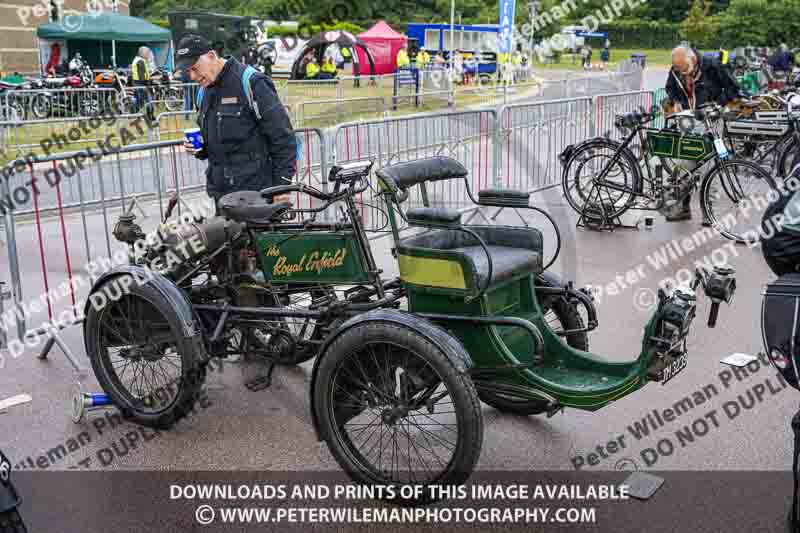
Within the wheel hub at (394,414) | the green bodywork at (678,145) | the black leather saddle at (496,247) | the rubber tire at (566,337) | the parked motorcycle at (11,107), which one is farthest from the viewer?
the parked motorcycle at (11,107)

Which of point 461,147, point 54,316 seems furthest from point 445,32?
point 54,316

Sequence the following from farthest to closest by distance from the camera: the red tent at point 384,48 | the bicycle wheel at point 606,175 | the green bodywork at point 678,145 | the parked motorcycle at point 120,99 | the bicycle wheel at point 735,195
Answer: the red tent at point 384,48 → the parked motorcycle at point 120,99 → the bicycle wheel at point 606,175 → the green bodywork at point 678,145 → the bicycle wheel at point 735,195

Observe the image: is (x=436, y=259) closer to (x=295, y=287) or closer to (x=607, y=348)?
(x=295, y=287)

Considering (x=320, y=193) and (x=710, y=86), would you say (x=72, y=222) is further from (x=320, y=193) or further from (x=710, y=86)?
(x=710, y=86)

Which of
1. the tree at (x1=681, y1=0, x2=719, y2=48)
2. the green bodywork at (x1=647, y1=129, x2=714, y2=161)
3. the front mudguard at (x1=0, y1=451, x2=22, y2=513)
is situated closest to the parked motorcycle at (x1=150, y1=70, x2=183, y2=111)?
the green bodywork at (x1=647, y1=129, x2=714, y2=161)

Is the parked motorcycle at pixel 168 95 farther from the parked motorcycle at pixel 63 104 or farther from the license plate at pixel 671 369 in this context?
the license plate at pixel 671 369

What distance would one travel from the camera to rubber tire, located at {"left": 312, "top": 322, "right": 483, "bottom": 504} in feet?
10.7

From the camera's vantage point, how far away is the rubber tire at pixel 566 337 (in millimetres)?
4344

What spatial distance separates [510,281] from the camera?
382cm

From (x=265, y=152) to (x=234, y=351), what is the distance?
1425 millimetres

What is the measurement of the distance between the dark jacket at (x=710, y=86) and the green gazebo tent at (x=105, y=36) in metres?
21.3

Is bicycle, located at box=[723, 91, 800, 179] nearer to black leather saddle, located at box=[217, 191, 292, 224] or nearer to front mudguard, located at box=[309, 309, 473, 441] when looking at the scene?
black leather saddle, located at box=[217, 191, 292, 224]

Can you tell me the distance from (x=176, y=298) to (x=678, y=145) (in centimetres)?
619

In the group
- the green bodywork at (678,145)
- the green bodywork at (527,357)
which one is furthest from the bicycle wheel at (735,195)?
the green bodywork at (527,357)
